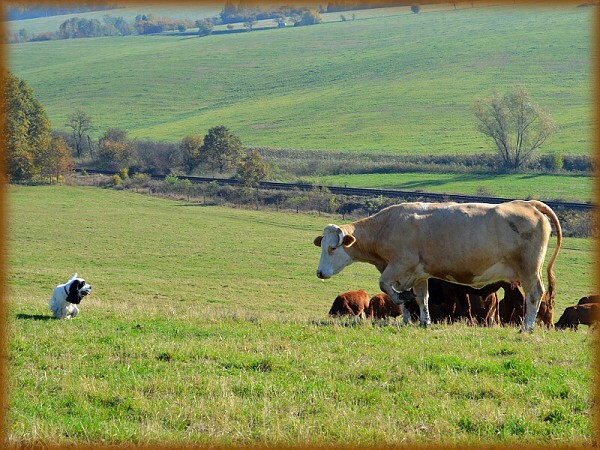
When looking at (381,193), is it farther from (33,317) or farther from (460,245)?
(33,317)

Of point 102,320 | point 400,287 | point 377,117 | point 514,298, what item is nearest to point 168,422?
point 102,320

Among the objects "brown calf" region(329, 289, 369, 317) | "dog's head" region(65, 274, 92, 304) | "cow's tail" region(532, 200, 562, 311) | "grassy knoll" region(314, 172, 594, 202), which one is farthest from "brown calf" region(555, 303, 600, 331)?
"grassy knoll" region(314, 172, 594, 202)

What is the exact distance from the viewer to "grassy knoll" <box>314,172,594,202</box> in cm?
6519

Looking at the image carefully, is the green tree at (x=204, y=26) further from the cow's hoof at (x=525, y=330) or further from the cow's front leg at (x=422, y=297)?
the cow's hoof at (x=525, y=330)

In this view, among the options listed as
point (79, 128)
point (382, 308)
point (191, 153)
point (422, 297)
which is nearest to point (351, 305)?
point (382, 308)

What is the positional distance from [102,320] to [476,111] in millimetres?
72656

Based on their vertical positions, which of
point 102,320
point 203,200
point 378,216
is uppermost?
point 378,216

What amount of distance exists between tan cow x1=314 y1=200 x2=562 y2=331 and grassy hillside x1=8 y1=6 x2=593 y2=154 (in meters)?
68.9

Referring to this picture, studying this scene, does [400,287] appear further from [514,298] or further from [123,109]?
[123,109]

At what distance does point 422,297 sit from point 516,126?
6823cm

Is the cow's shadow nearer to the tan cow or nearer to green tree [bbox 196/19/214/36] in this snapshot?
the tan cow

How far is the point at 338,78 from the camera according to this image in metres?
135

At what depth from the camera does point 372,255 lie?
1714 cm

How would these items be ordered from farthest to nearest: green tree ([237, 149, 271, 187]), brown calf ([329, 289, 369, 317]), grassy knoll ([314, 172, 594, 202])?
1. green tree ([237, 149, 271, 187])
2. grassy knoll ([314, 172, 594, 202])
3. brown calf ([329, 289, 369, 317])
